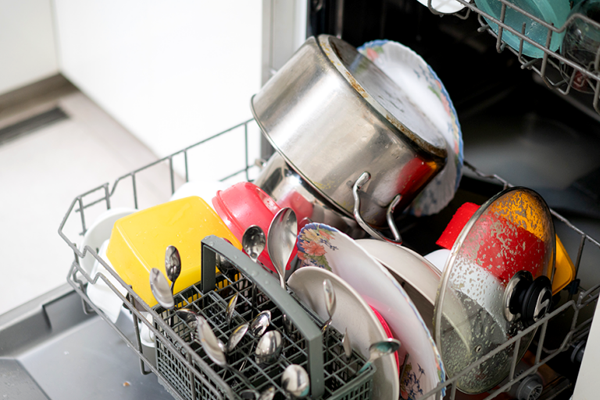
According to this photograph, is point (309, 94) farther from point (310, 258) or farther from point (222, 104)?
point (222, 104)

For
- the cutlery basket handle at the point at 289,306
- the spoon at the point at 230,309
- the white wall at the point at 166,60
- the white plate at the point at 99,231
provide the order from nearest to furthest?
the cutlery basket handle at the point at 289,306
the spoon at the point at 230,309
the white plate at the point at 99,231
the white wall at the point at 166,60

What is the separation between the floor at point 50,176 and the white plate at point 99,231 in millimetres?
367

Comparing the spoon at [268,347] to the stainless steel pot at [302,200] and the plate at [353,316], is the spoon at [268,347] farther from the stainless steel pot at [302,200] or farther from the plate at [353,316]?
the stainless steel pot at [302,200]

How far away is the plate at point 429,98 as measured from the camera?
90 cm

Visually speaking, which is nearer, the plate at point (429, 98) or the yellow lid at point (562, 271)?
the yellow lid at point (562, 271)

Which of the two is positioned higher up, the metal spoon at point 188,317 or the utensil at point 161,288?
the utensil at point 161,288

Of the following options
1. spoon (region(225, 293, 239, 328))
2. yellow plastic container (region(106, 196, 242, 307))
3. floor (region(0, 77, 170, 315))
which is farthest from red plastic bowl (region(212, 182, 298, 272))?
floor (region(0, 77, 170, 315))

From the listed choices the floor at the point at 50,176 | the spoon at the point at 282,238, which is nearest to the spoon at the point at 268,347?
the spoon at the point at 282,238

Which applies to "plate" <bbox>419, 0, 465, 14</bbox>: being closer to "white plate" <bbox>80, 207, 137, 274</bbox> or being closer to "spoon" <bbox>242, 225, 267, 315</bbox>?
"spoon" <bbox>242, 225, 267, 315</bbox>

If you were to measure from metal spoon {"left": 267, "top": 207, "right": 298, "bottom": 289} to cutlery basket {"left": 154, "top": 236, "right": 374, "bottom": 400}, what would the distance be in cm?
4

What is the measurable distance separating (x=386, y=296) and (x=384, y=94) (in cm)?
Result: 32

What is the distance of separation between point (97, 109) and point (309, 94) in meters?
1.05

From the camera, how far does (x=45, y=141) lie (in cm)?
157

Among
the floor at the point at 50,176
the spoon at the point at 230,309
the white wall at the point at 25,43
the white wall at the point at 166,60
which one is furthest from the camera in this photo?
the white wall at the point at 25,43
